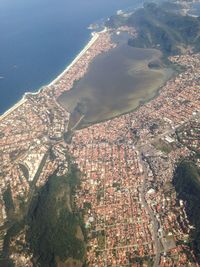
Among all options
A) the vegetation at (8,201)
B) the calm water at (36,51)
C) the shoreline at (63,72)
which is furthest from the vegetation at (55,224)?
the calm water at (36,51)

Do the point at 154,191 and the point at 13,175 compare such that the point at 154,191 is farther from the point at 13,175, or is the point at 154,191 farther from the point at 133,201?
the point at 13,175

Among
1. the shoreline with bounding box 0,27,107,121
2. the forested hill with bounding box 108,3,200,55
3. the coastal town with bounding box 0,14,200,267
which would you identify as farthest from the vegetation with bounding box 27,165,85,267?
the forested hill with bounding box 108,3,200,55

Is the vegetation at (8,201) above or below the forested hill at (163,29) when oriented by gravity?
below

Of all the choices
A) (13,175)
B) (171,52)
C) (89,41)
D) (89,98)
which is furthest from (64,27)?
(13,175)

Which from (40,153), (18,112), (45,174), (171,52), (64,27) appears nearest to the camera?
(45,174)

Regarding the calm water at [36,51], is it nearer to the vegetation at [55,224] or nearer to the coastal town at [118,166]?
the coastal town at [118,166]

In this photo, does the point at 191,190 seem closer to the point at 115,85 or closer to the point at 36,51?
the point at 115,85
